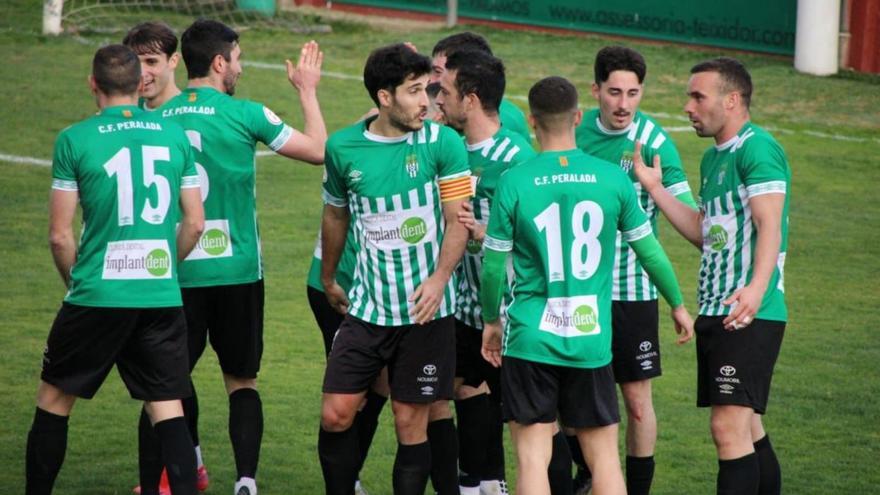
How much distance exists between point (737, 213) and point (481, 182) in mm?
1288

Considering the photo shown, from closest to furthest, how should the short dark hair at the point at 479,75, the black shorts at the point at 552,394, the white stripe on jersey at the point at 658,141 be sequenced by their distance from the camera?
the black shorts at the point at 552,394
the short dark hair at the point at 479,75
the white stripe on jersey at the point at 658,141

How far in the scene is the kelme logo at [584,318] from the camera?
20.7 feet

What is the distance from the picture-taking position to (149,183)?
6.61 metres

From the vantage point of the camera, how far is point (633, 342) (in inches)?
296

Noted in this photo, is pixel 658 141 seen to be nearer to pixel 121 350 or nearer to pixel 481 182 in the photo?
pixel 481 182

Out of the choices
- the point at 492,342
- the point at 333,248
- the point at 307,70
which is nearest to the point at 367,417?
the point at 333,248

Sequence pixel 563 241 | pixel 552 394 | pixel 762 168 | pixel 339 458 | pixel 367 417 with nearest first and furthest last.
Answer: pixel 563 241, pixel 552 394, pixel 762 168, pixel 339 458, pixel 367 417

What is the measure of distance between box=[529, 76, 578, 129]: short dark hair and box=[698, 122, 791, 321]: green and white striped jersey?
0.89 m

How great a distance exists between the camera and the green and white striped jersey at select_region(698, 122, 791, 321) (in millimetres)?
6648

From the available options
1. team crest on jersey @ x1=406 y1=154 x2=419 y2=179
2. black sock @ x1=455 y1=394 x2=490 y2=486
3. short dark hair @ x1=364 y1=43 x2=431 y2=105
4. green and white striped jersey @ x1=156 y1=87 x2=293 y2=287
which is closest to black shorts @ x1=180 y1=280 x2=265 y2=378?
green and white striped jersey @ x1=156 y1=87 x2=293 y2=287

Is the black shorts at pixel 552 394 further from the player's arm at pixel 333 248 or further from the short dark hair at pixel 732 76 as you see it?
the short dark hair at pixel 732 76

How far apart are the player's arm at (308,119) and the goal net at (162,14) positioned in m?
16.6

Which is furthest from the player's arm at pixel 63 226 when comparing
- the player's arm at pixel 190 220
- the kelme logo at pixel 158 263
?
the player's arm at pixel 190 220

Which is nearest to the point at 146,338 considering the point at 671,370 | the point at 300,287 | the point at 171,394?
the point at 171,394
